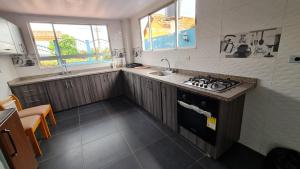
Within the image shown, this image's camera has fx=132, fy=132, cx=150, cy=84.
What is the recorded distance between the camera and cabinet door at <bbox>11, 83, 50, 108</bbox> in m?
2.72

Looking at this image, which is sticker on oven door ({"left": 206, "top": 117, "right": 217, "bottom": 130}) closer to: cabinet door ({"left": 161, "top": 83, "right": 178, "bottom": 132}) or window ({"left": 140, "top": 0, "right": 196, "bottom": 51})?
cabinet door ({"left": 161, "top": 83, "right": 178, "bottom": 132})

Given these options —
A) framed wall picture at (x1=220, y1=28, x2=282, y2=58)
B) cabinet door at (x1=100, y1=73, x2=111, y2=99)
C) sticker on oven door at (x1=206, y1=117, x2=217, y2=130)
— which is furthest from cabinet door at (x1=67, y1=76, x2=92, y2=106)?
framed wall picture at (x1=220, y1=28, x2=282, y2=58)

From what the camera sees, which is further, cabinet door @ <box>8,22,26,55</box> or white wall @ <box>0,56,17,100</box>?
cabinet door @ <box>8,22,26,55</box>

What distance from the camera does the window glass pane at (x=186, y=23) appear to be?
6.86 feet

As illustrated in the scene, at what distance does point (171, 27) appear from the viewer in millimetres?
2602

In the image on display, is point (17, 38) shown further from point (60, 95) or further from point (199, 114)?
point (199, 114)

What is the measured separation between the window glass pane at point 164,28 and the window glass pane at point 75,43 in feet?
6.23

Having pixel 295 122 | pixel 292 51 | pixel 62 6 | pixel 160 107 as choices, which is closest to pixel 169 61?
pixel 160 107

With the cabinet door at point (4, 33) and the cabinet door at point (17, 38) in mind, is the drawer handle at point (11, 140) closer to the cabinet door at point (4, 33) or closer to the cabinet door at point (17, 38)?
the cabinet door at point (4, 33)

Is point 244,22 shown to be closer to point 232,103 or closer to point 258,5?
point 258,5

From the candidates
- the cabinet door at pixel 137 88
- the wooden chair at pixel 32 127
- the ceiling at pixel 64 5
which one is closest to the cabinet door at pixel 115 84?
the cabinet door at pixel 137 88

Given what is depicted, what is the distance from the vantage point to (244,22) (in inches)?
58.2

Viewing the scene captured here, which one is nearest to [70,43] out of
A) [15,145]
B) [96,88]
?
[96,88]

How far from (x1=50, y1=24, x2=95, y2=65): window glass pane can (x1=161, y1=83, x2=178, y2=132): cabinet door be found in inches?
109
